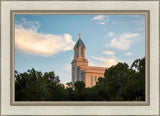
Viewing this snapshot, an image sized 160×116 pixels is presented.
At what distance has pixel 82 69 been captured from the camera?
5914 mm

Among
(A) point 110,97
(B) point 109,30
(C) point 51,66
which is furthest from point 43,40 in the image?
(A) point 110,97

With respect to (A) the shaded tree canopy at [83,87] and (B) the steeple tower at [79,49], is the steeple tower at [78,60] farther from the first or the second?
(A) the shaded tree canopy at [83,87]

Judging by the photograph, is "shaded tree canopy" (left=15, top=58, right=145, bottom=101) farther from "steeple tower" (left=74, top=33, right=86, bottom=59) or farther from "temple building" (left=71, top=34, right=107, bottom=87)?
"steeple tower" (left=74, top=33, right=86, bottom=59)

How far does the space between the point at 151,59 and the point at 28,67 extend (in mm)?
2934

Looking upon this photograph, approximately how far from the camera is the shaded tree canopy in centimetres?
489

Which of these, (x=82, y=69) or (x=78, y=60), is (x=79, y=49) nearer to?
(x=78, y=60)

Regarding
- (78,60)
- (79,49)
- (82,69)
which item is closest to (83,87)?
(82,69)

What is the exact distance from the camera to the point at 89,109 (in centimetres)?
443

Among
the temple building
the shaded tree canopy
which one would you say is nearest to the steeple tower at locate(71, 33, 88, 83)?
the temple building

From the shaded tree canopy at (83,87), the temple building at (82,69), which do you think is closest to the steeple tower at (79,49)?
the temple building at (82,69)

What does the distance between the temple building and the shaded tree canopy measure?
0.14 metres

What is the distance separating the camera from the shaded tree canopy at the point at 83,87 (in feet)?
16.0

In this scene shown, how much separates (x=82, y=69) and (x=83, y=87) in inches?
19.3

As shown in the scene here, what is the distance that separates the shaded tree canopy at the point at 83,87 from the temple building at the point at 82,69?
0.14 meters
